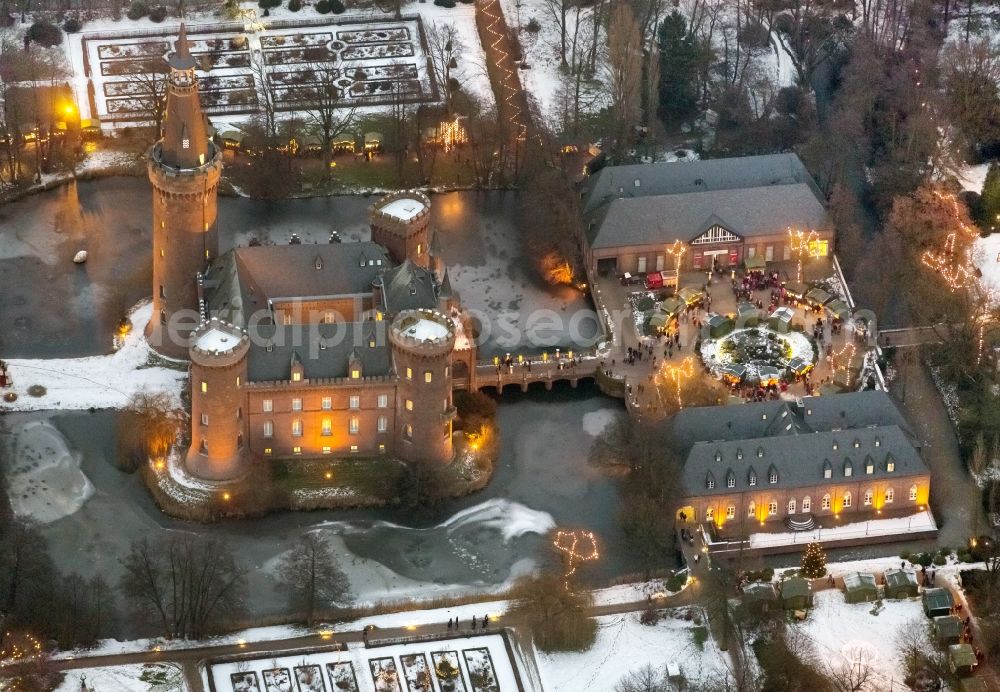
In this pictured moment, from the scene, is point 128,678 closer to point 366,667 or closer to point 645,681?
point 366,667

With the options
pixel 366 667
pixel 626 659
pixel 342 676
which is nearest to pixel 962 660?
pixel 626 659

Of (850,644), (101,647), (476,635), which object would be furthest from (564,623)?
(101,647)

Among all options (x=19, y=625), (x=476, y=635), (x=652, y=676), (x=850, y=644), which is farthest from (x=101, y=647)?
(x=850, y=644)

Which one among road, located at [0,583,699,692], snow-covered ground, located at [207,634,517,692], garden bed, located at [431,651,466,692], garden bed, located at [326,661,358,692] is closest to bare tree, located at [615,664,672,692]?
A: snow-covered ground, located at [207,634,517,692]

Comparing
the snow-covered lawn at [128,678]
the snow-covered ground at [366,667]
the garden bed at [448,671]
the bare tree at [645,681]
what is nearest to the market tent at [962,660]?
the bare tree at [645,681]

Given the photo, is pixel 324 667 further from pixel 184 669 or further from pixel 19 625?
pixel 19 625
